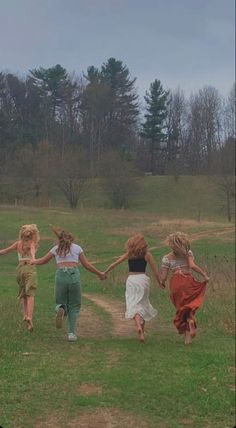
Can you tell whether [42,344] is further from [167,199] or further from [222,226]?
[167,199]

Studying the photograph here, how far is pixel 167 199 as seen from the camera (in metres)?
82.6

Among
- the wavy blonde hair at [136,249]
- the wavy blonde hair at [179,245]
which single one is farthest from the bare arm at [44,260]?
the wavy blonde hair at [179,245]

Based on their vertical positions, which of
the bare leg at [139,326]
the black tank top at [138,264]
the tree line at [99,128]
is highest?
the tree line at [99,128]

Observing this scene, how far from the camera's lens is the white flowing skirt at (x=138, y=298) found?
31.5ft

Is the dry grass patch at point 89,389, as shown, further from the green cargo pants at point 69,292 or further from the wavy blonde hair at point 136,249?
the wavy blonde hair at point 136,249

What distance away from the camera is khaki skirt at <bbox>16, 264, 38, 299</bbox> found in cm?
1030

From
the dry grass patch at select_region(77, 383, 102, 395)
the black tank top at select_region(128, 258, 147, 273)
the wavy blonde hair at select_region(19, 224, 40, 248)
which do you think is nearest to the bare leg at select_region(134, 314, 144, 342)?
the black tank top at select_region(128, 258, 147, 273)

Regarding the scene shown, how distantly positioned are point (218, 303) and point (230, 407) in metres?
8.42

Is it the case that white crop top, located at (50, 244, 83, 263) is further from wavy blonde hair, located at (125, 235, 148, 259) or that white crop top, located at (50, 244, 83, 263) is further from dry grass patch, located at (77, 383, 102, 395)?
dry grass patch, located at (77, 383, 102, 395)

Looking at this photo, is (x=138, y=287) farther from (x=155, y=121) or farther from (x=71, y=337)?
(x=155, y=121)

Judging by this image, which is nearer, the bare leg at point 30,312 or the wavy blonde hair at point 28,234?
the bare leg at point 30,312

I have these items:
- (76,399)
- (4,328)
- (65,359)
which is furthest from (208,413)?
(4,328)

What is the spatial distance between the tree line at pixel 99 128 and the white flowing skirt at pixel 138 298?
29.8 ft

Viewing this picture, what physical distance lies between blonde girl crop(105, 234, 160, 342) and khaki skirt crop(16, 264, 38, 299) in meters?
1.66
